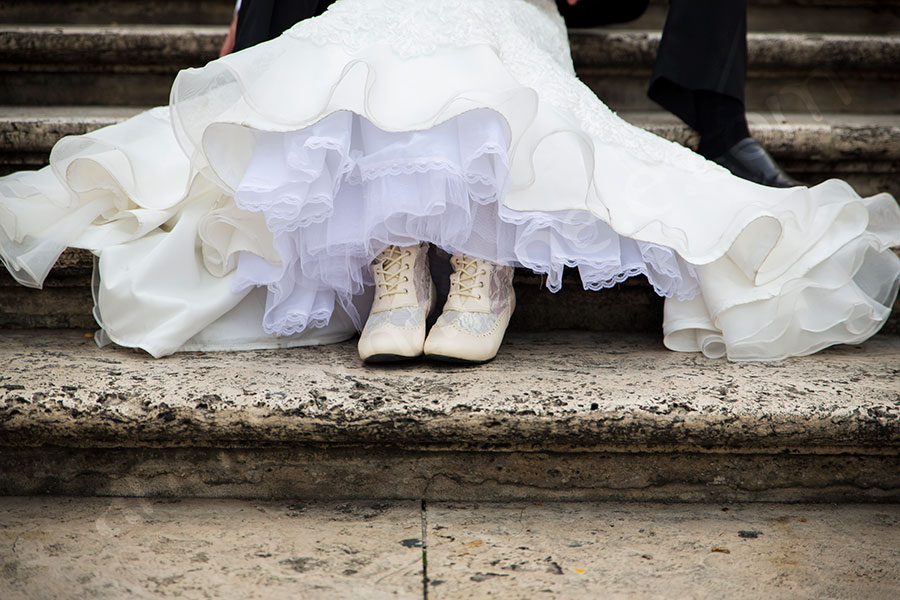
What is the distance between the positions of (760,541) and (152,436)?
34.8 inches

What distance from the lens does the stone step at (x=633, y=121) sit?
1376 mm

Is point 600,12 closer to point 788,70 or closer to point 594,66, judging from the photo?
point 594,66

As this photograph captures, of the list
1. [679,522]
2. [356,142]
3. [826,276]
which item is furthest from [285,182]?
[826,276]

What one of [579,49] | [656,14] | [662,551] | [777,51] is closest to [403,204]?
[662,551]

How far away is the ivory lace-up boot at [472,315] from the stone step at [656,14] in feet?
5.30

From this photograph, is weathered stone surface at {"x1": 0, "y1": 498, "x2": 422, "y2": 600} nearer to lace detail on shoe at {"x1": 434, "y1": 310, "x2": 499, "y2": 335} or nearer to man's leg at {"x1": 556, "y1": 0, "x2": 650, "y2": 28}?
lace detail on shoe at {"x1": 434, "y1": 310, "x2": 499, "y2": 335}

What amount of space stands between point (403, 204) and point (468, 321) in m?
0.23

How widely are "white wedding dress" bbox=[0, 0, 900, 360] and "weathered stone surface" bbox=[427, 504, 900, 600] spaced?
0.32 metres

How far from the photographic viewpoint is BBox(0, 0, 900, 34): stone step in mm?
2318

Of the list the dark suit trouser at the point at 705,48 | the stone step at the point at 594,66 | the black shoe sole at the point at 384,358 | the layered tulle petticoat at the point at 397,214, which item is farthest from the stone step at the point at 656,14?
the black shoe sole at the point at 384,358

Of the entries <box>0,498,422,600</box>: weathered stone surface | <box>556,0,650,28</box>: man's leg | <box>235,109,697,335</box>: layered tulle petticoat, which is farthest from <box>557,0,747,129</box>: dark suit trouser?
<box>0,498,422,600</box>: weathered stone surface

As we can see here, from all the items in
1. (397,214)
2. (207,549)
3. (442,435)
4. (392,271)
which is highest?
(397,214)

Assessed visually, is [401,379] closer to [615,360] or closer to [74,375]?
[615,360]

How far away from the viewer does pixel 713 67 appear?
5.22ft
